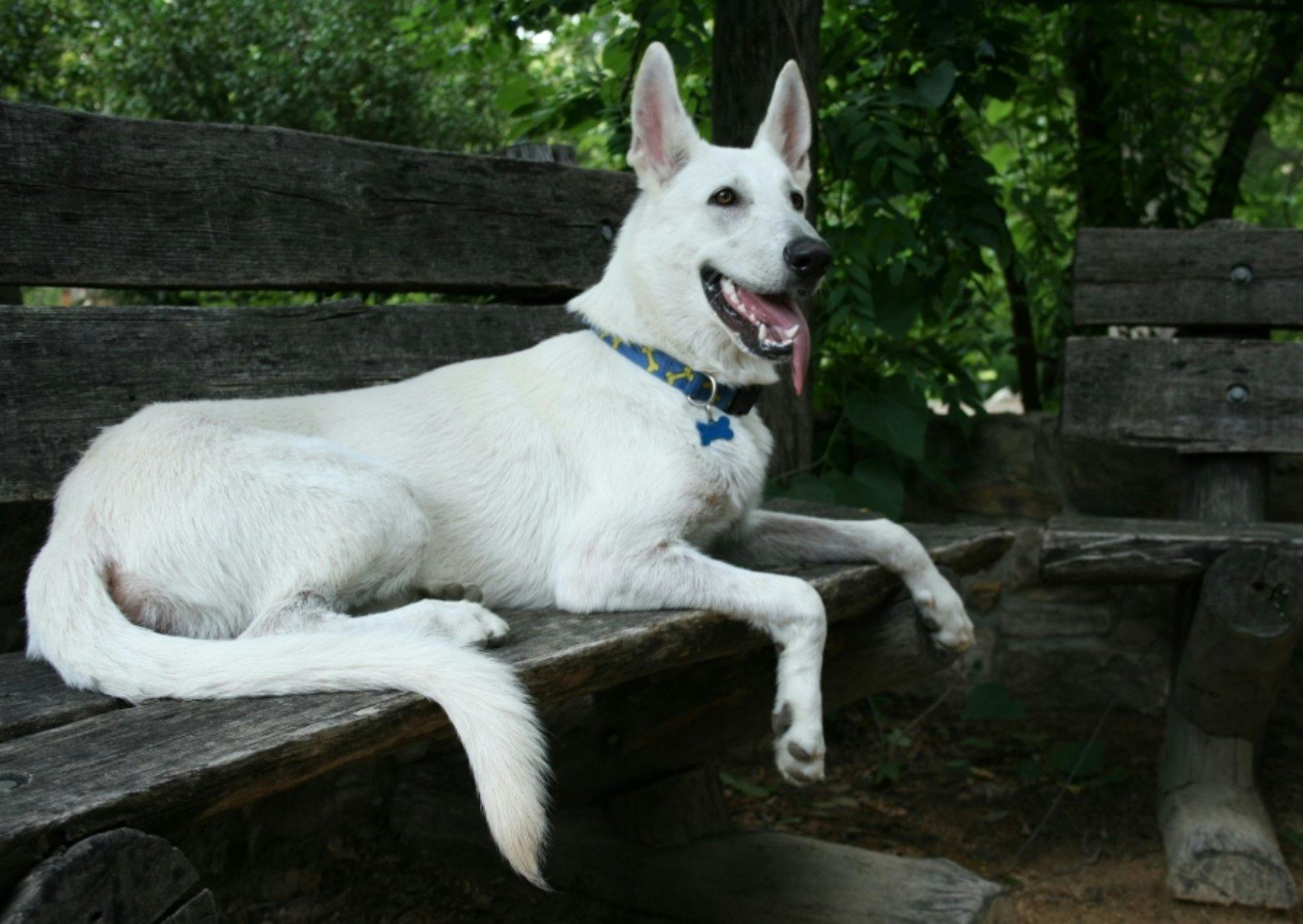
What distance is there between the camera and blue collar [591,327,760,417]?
2562mm

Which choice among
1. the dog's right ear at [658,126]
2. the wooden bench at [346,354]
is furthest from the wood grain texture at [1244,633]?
the dog's right ear at [658,126]

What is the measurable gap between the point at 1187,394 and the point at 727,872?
2.00 metres

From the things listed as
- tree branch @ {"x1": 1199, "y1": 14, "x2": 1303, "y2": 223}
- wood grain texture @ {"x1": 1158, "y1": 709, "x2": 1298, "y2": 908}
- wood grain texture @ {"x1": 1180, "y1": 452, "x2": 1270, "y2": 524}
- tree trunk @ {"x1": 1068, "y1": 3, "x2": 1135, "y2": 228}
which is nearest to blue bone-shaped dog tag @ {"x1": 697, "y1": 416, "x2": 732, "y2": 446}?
wood grain texture @ {"x1": 1158, "y1": 709, "x2": 1298, "y2": 908}

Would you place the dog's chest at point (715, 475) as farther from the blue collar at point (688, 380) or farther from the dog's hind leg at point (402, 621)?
the dog's hind leg at point (402, 621)

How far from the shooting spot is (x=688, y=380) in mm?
2566

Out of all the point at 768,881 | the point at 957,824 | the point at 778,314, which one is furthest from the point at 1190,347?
the point at 768,881

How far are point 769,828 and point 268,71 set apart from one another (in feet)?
13.1

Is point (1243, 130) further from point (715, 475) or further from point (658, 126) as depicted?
point (715, 475)

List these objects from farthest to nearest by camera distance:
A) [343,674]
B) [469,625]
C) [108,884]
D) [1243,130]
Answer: [1243,130] → [469,625] → [343,674] → [108,884]

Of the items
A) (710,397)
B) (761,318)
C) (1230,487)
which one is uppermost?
(761,318)

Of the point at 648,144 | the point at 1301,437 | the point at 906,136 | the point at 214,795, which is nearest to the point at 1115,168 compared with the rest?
the point at 906,136

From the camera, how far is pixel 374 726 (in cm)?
162

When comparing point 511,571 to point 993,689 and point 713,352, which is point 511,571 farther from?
point 993,689

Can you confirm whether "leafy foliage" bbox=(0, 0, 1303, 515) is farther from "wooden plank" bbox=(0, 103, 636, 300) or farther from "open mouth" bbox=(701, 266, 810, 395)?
"open mouth" bbox=(701, 266, 810, 395)
